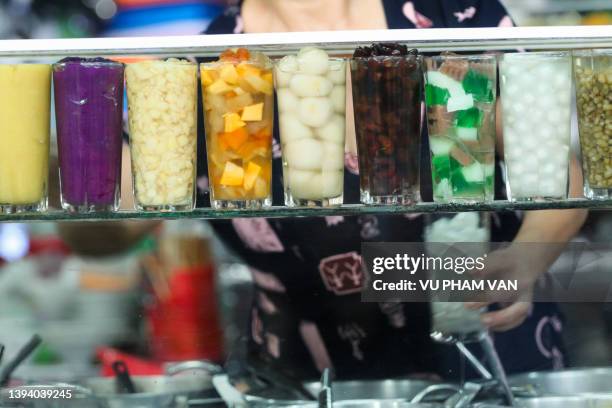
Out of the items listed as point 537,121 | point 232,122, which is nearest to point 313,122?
point 232,122

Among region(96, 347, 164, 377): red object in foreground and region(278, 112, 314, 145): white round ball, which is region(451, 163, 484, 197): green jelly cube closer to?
region(278, 112, 314, 145): white round ball

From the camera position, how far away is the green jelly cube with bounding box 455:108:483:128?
4.20ft

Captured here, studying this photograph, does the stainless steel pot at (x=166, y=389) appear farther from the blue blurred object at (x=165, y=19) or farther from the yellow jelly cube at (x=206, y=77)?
the blue blurred object at (x=165, y=19)

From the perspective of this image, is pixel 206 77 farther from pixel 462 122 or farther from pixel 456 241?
pixel 456 241

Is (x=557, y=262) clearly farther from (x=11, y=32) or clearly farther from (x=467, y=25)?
(x=11, y=32)

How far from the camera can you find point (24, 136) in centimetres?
130

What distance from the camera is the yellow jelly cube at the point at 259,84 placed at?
1.28 m

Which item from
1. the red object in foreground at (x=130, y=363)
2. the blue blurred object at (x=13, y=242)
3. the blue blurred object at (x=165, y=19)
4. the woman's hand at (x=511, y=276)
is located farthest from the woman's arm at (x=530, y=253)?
the blue blurred object at (x=13, y=242)

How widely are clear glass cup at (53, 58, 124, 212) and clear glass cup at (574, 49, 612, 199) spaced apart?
67 centimetres

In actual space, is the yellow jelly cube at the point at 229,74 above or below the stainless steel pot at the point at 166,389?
above

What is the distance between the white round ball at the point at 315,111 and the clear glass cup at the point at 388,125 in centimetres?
4

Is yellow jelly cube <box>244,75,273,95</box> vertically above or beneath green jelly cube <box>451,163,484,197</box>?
above

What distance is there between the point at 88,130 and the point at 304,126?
312mm

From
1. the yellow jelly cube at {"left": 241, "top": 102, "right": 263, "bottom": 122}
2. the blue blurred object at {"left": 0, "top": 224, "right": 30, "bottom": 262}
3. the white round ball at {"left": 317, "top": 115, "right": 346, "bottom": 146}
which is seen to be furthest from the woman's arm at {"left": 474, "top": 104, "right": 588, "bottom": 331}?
the blue blurred object at {"left": 0, "top": 224, "right": 30, "bottom": 262}
